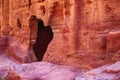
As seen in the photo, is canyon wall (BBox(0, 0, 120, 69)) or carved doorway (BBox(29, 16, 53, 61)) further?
carved doorway (BBox(29, 16, 53, 61))

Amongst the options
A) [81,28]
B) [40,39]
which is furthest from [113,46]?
[40,39]

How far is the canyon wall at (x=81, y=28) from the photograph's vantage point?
1045 cm

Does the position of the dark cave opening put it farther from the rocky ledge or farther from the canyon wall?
the rocky ledge

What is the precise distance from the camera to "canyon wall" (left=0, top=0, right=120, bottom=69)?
10445mm

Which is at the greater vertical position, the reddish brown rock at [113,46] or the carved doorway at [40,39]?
the reddish brown rock at [113,46]

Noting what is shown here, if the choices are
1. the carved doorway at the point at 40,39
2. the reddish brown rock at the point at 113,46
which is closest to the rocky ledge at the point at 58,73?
the reddish brown rock at the point at 113,46

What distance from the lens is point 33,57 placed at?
14992mm

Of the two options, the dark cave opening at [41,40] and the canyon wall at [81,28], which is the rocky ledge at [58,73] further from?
the dark cave opening at [41,40]

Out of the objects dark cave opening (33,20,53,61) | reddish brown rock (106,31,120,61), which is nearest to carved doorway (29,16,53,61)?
dark cave opening (33,20,53,61)

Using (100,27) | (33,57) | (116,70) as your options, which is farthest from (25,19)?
(116,70)

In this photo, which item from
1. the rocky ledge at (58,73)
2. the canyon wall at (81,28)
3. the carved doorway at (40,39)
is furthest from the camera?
the carved doorway at (40,39)

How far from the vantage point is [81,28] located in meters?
11.4

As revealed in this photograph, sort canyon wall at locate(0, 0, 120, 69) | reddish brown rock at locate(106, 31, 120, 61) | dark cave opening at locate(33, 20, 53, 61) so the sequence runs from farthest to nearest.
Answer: dark cave opening at locate(33, 20, 53, 61)
canyon wall at locate(0, 0, 120, 69)
reddish brown rock at locate(106, 31, 120, 61)

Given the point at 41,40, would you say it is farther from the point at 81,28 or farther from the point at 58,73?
the point at 58,73
